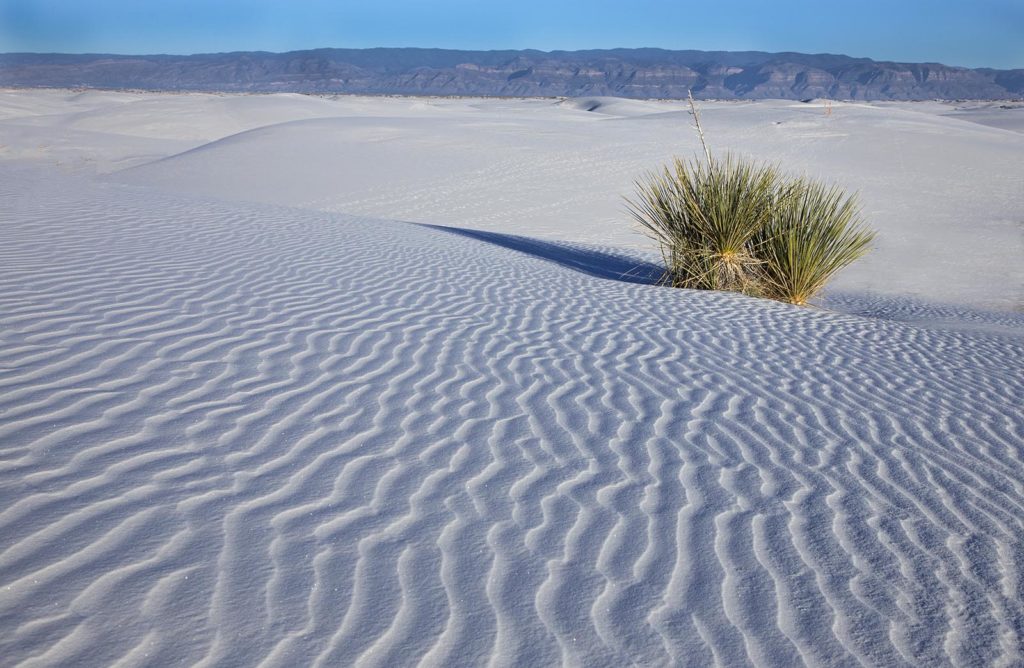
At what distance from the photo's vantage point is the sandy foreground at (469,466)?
2664 mm

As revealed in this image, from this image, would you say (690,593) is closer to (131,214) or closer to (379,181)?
(131,214)

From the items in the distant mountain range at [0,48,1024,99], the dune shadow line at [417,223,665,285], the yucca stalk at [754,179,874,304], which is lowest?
the distant mountain range at [0,48,1024,99]

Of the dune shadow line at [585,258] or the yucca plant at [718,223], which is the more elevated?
the yucca plant at [718,223]

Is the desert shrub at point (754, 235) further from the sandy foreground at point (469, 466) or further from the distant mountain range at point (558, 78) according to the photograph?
the distant mountain range at point (558, 78)

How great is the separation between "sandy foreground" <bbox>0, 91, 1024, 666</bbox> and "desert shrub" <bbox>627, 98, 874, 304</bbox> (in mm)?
777

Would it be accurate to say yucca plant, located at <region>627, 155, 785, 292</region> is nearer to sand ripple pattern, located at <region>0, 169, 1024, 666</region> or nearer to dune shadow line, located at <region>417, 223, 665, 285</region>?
dune shadow line, located at <region>417, 223, 665, 285</region>

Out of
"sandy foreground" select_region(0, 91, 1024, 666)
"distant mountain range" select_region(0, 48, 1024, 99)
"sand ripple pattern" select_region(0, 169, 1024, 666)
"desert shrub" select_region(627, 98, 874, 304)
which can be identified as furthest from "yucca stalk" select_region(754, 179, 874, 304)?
"distant mountain range" select_region(0, 48, 1024, 99)

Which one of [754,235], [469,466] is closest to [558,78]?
[754,235]

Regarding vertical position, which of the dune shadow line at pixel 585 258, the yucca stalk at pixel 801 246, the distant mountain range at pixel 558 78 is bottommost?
the distant mountain range at pixel 558 78

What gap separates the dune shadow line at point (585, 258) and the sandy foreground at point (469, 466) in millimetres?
1288

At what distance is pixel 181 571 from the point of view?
2764mm

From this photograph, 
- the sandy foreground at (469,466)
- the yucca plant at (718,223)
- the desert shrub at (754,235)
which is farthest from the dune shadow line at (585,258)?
the sandy foreground at (469,466)

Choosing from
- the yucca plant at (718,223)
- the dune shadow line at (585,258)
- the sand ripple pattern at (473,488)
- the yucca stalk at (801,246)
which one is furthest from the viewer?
the dune shadow line at (585,258)

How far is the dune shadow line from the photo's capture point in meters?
10.7
